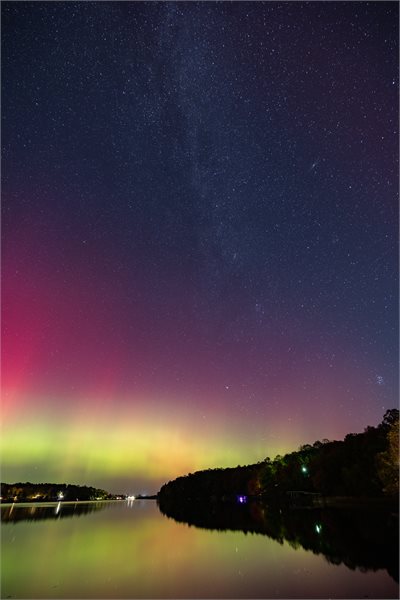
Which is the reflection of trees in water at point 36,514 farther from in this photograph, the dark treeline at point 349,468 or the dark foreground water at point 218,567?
the dark treeline at point 349,468

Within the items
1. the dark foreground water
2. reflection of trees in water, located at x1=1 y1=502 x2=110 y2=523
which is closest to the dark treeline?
the dark foreground water

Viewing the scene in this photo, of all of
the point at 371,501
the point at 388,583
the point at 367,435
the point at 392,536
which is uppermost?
the point at 367,435

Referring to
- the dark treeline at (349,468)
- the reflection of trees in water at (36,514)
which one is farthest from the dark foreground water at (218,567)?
the reflection of trees in water at (36,514)

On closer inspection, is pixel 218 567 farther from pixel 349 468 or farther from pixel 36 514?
pixel 36 514

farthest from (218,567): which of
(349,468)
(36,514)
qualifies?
(36,514)

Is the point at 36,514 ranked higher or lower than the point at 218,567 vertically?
higher

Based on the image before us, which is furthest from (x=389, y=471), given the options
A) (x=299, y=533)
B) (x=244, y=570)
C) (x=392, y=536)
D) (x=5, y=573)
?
(x=5, y=573)

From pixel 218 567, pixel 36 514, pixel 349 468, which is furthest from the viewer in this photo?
pixel 36 514

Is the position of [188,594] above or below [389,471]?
below

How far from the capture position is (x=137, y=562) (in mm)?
26219

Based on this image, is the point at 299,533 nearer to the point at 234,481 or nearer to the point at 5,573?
the point at 5,573

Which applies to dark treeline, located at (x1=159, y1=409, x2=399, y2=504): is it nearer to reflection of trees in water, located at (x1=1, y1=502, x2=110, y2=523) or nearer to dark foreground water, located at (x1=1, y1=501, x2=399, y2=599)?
dark foreground water, located at (x1=1, y1=501, x2=399, y2=599)

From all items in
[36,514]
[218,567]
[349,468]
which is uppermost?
[349,468]

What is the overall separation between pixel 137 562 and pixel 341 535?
14.9m
